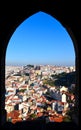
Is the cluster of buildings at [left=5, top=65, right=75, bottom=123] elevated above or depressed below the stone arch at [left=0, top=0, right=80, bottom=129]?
below

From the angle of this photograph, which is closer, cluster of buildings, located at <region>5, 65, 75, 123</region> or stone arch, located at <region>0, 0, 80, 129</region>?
stone arch, located at <region>0, 0, 80, 129</region>

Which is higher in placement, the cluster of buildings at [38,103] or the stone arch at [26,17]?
the stone arch at [26,17]

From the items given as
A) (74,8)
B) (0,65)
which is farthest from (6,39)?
(74,8)

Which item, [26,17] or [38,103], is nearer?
[26,17]

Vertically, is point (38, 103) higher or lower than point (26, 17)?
lower

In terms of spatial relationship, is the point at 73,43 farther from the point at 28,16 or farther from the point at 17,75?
the point at 17,75

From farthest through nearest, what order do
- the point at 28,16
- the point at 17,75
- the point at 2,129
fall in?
the point at 17,75
the point at 28,16
the point at 2,129

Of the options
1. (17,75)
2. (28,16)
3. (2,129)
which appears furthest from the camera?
(17,75)

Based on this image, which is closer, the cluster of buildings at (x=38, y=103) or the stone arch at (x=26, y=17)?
the stone arch at (x=26, y=17)

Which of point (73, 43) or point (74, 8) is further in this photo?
point (73, 43)

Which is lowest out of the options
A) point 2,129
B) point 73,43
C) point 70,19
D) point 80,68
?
point 2,129

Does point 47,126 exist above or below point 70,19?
below
